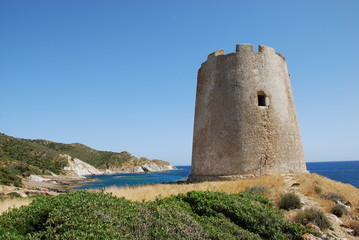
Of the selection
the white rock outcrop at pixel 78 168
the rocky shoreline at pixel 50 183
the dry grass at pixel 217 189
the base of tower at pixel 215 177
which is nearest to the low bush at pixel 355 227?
the dry grass at pixel 217 189

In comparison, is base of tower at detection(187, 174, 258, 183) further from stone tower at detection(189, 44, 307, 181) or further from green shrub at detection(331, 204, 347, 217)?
green shrub at detection(331, 204, 347, 217)

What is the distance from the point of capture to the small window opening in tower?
40.5 ft

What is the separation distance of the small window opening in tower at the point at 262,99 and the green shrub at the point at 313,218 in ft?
20.0

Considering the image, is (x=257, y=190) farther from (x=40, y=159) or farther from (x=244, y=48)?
(x=40, y=159)

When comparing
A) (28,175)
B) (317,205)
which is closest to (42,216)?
(317,205)

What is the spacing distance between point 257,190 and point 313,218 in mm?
2115

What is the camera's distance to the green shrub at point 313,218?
673 cm

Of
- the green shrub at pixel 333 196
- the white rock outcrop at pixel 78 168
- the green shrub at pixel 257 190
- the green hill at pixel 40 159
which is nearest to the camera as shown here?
the green shrub at pixel 257 190

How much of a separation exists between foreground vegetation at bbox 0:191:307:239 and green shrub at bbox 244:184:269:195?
6.21ft

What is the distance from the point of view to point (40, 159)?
214 ft

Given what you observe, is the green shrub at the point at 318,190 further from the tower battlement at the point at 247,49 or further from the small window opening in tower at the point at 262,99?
the tower battlement at the point at 247,49

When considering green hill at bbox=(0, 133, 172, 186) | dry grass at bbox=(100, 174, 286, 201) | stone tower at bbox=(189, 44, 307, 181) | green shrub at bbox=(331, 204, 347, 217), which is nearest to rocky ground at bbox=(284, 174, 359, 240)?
green shrub at bbox=(331, 204, 347, 217)

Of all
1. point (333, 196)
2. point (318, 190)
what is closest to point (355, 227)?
point (333, 196)

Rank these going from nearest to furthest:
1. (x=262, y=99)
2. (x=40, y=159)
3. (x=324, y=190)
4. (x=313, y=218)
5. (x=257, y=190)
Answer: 1. (x=313, y=218)
2. (x=257, y=190)
3. (x=324, y=190)
4. (x=262, y=99)
5. (x=40, y=159)
